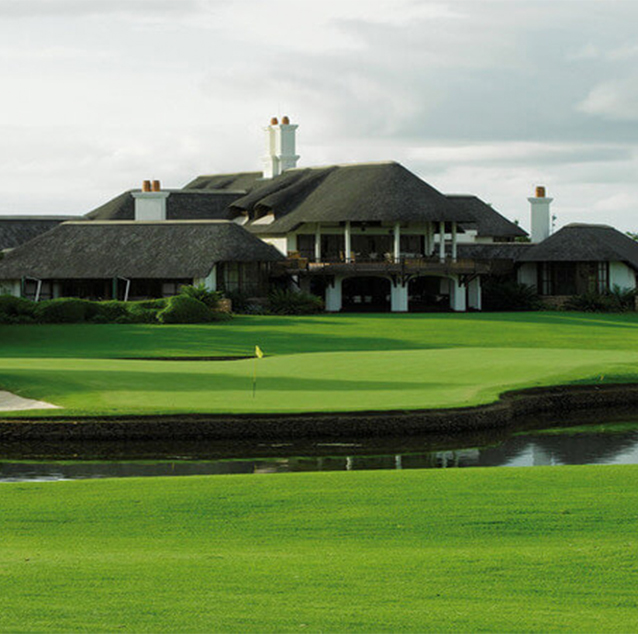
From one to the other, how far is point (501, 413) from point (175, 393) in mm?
7035

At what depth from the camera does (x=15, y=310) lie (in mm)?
48125

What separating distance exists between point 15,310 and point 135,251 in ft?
30.1

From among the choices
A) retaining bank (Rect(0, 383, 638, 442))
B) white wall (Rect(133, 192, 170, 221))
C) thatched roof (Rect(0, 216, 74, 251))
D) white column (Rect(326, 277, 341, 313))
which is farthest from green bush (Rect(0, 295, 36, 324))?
retaining bank (Rect(0, 383, 638, 442))

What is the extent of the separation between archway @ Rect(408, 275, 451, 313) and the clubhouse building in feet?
0.26

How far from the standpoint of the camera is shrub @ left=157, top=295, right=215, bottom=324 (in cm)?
4875

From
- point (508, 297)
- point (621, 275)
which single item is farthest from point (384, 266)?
point (621, 275)

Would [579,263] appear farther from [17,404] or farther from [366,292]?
[17,404]

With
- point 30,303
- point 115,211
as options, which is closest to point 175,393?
point 30,303

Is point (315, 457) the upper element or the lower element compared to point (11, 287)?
lower

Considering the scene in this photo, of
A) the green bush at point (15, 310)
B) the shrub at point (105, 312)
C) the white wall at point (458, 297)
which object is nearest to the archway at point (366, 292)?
the white wall at point (458, 297)

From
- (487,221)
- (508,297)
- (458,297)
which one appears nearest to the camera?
(458,297)

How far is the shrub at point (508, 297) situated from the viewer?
62.2 m

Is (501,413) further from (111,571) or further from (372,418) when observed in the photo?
(111,571)

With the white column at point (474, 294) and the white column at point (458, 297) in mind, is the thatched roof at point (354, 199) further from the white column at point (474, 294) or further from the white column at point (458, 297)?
the white column at point (474, 294)
